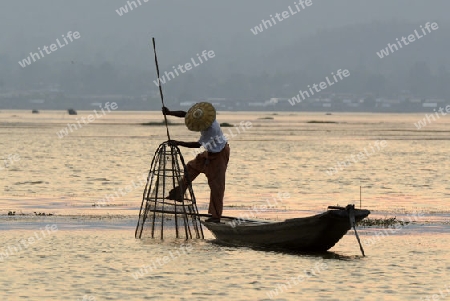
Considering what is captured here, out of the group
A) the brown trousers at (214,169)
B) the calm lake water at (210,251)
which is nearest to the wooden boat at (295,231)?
the calm lake water at (210,251)

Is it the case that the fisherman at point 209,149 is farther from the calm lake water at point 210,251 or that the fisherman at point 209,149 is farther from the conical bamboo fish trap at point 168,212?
the calm lake water at point 210,251

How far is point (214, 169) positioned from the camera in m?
23.0

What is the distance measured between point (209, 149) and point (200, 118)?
2.29 ft

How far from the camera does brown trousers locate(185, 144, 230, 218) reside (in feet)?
75.3

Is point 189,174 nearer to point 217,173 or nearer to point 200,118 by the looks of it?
point 217,173

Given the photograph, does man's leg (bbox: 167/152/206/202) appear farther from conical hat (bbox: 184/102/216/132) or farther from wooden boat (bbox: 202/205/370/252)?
wooden boat (bbox: 202/205/370/252)

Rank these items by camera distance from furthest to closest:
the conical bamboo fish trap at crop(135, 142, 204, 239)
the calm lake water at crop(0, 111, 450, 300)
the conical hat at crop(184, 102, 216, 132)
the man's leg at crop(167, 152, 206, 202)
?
the conical bamboo fish trap at crop(135, 142, 204, 239) → the man's leg at crop(167, 152, 206, 202) → the conical hat at crop(184, 102, 216, 132) → the calm lake water at crop(0, 111, 450, 300)

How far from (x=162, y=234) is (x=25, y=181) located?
20673 millimetres

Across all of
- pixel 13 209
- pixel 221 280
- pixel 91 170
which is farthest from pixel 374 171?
pixel 221 280

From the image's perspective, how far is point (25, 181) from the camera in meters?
43.5

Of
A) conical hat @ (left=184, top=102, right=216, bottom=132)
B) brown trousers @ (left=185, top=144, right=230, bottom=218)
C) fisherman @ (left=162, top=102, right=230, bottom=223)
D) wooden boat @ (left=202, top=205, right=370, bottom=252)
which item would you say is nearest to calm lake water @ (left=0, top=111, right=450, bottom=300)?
wooden boat @ (left=202, top=205, right=370, bottom=252)

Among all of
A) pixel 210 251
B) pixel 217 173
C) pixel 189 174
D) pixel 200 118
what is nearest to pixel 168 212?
pixel 189 174

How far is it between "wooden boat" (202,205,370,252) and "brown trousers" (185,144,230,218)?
54 cm

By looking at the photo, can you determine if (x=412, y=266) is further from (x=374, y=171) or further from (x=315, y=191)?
(x=374, y=171)
